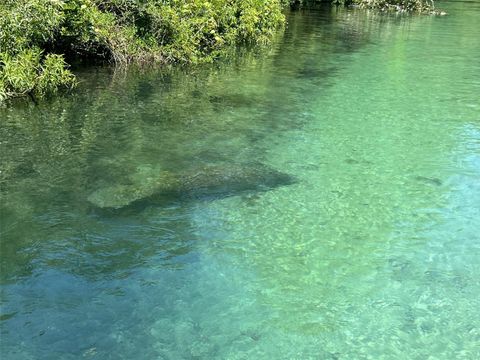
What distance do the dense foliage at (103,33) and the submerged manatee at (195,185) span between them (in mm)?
5292

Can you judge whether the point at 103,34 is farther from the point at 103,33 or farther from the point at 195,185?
the point at 195,185

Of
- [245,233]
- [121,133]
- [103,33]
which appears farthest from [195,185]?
[103,33]

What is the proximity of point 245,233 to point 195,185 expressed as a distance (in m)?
1.56

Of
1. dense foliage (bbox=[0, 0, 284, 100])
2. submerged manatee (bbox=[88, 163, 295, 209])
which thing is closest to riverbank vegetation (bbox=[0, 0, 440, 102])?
dense foliage (bbox=[0, 0, 284, 100])

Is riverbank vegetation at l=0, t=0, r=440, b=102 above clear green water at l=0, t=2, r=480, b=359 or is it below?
above

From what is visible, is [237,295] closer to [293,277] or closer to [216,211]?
[293,277]

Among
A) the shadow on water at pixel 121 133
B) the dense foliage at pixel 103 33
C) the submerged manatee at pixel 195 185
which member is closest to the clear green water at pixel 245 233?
the shadow on water at pixel 121 133

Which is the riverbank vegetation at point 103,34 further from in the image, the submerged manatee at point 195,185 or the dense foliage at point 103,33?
the submerged manatee at point 195,185

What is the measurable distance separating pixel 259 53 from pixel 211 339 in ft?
51.2

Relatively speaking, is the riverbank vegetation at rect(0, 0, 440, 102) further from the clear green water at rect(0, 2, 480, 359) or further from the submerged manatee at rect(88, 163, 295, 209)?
the submerged manatee at rect(88, 163, 295, 209)

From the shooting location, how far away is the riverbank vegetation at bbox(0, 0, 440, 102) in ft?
38.0

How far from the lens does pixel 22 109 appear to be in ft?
37.0

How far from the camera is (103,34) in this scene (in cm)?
1369

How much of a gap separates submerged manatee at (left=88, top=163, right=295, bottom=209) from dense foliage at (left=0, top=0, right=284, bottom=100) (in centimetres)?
529
